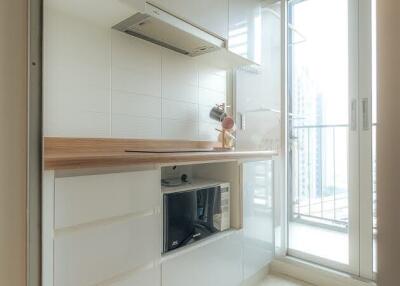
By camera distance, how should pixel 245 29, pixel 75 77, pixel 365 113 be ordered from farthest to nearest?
pixel 245 29 → pixel 365 113 → pixel 75 77

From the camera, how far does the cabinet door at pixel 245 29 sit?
174cm

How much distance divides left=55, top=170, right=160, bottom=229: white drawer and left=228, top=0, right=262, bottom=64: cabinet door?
1096 mm

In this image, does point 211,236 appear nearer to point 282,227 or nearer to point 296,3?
point 282,227

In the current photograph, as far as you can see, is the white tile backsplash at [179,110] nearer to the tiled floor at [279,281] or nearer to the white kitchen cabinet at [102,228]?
the white kitchen cabinet at [102,228]

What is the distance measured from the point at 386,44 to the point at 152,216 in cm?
99

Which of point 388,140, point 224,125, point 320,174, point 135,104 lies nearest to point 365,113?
point 320,174

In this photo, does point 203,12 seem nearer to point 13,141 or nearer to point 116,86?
point 116,86

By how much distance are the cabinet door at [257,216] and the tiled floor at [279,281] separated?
13 centimetres

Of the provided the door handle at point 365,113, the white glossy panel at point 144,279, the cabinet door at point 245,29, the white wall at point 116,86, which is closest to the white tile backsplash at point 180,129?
the white wall at point 116,86

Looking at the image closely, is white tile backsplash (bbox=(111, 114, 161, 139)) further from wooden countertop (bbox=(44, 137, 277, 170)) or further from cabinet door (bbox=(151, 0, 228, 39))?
cabinet door (bbox=(151, 0, 228, 39))

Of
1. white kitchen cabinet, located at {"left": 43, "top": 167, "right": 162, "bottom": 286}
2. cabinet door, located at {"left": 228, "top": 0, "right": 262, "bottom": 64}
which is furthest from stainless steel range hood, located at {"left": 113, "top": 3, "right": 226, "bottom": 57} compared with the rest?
white kitchen cabinet, located at {"left": 43, "top": 167, "right": 162, "bottom": 286}

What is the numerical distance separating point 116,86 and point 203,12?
67 cm

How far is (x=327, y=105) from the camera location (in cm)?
200

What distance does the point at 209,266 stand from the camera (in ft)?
4.59
